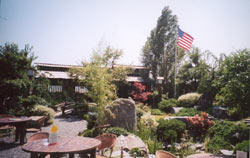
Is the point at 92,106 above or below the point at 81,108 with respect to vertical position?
above

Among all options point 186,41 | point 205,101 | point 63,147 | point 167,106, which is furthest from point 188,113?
point 63,147

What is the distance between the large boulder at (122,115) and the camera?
7.04 metres

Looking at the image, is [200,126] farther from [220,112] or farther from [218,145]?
→ [220,112]

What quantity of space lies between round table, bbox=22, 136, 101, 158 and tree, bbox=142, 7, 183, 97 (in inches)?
695

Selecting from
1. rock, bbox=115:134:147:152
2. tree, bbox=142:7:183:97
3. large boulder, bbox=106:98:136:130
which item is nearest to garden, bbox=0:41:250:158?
large boulder, bbox=106:98:136:130

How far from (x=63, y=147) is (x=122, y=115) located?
449 centimetres

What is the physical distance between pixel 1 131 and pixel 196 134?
844 centimetres

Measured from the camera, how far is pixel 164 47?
21.4m

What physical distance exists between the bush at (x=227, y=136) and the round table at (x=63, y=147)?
170 inches

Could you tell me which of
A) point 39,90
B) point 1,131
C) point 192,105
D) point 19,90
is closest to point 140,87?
point 192,105

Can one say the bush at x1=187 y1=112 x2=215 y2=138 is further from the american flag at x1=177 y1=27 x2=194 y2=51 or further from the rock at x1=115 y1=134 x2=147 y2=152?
the american flag at x1=177 y1=27 x2=194 y2=51

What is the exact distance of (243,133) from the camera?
5.32 meters

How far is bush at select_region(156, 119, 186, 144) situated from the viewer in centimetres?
581

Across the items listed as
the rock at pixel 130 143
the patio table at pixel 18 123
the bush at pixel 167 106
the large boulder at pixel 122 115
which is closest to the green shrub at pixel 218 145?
the rock at pixel 130 143
